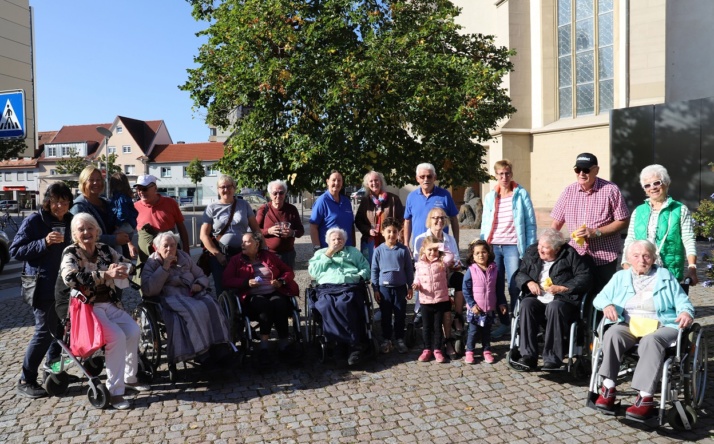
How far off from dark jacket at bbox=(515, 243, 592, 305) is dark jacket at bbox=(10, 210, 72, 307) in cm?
424

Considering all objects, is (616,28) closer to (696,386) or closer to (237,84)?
(237,84)

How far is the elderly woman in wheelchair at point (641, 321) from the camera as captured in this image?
167 inches

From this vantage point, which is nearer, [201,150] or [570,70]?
[570,70]

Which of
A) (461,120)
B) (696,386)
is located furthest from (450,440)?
(461,120)

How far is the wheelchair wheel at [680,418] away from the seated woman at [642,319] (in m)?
0.14

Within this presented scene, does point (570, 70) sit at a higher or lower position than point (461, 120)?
higher

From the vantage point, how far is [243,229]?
6.72 m

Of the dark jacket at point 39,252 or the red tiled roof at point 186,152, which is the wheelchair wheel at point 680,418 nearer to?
the dark jacket at point 39,252

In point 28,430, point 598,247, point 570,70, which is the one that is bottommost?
point 28,430

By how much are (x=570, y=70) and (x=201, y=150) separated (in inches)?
2265

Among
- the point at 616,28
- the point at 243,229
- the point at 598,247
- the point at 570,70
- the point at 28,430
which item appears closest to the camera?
the point at 28,430

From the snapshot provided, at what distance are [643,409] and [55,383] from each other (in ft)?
15.5

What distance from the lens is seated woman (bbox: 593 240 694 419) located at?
4.23m

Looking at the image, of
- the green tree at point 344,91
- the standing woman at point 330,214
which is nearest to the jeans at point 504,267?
the standing woman at point 330,214
